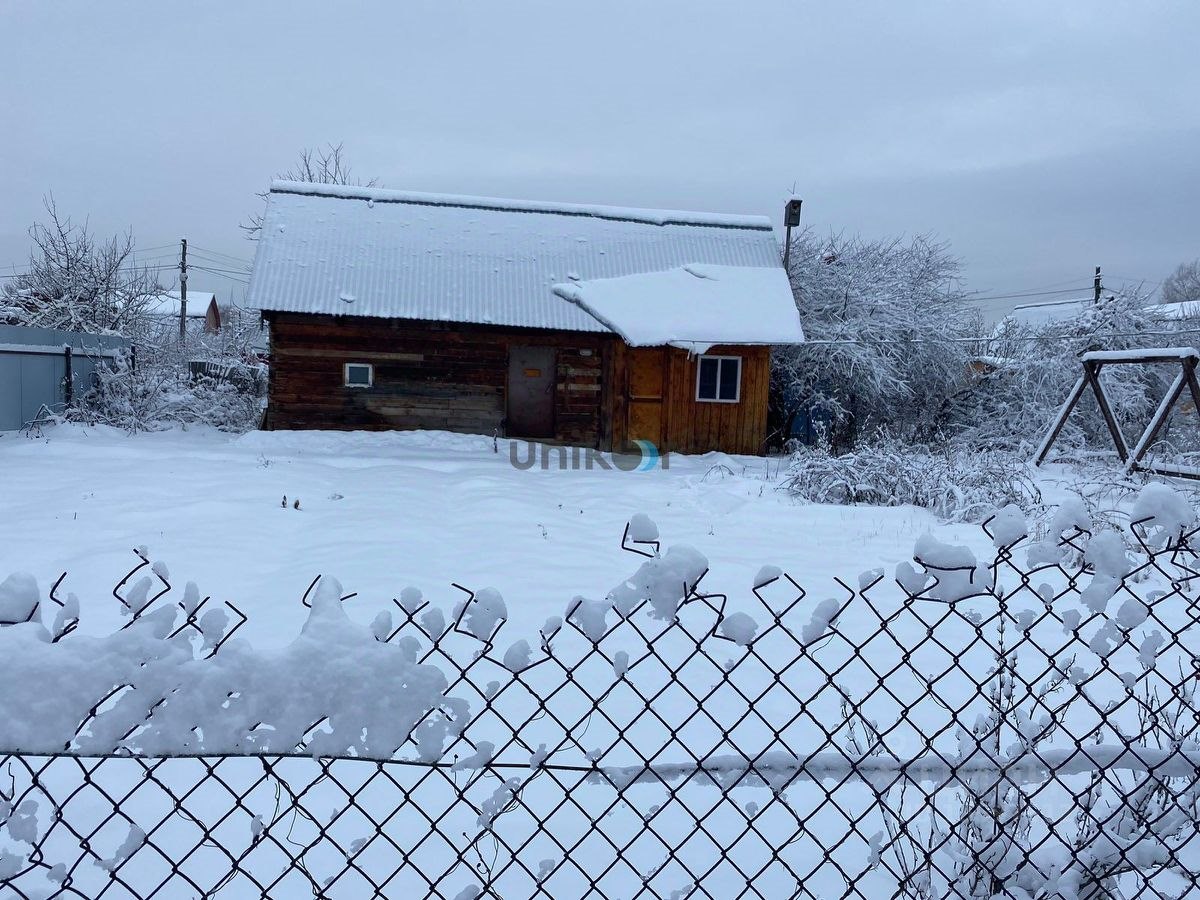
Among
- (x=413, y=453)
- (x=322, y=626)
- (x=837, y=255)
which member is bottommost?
(x=413, y=453)

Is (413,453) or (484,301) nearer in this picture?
(413,453)

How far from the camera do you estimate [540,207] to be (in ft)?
63.4

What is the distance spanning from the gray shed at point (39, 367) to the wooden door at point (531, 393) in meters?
8.30

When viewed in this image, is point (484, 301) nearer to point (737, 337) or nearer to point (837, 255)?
point (737, 337)

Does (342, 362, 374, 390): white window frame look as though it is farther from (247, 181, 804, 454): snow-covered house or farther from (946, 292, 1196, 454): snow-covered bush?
(946, 292, 1196, 454): snow-covered bush

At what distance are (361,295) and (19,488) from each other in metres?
7.57

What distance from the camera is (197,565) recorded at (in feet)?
20.7

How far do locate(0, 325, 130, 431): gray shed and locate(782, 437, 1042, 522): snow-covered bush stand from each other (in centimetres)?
1284

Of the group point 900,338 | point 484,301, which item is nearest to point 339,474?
point 484,301

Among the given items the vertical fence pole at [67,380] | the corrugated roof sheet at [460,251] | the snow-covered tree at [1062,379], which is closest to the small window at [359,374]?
the corrugated roof sheet at [460,251]

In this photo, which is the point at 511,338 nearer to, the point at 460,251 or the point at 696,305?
the point at 460,251

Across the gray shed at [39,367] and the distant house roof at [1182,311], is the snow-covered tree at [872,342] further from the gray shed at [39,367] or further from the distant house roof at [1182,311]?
the gray shed at [39,367]

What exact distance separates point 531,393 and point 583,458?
226cm

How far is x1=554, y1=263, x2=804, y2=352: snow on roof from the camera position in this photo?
50.8ft
